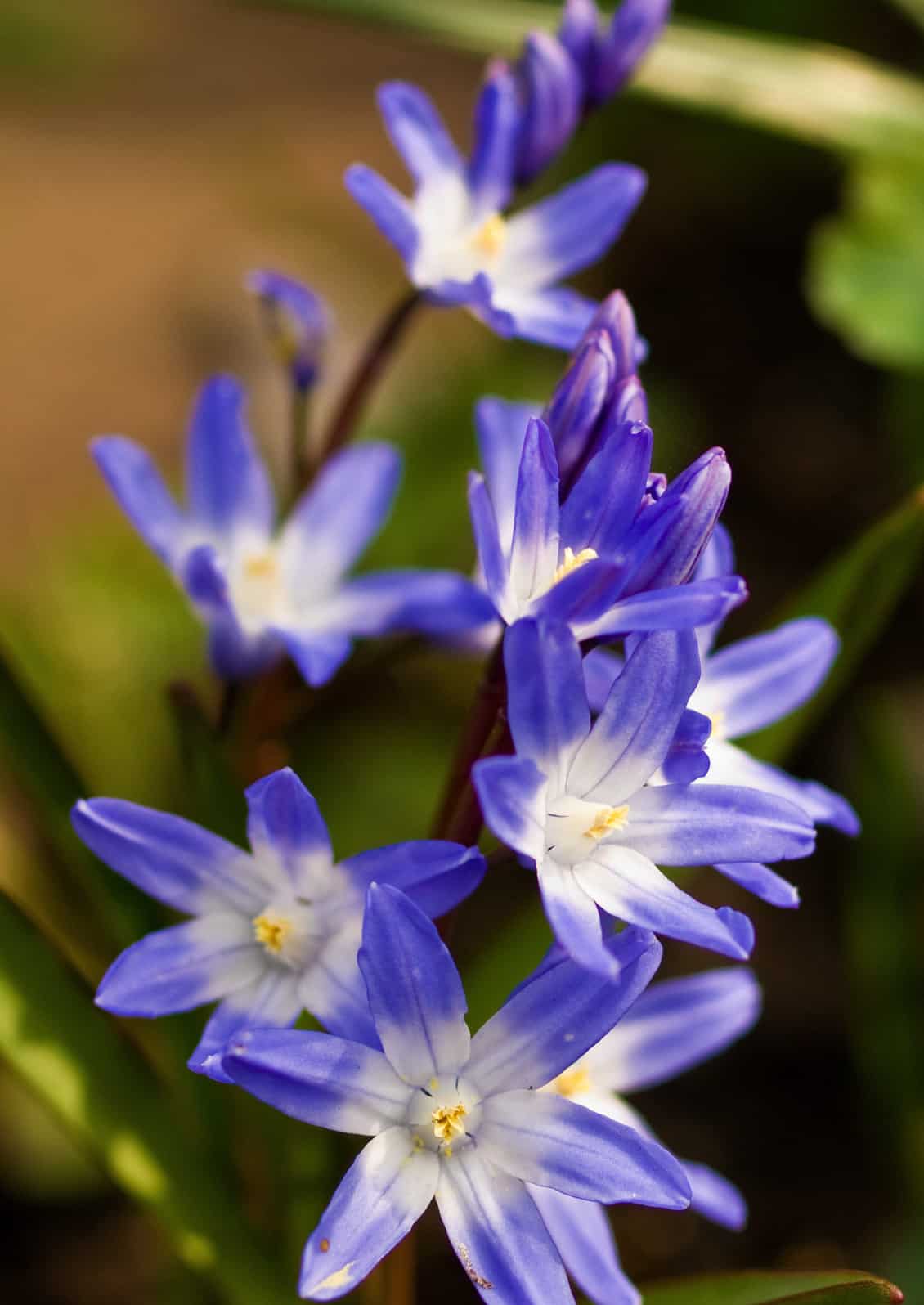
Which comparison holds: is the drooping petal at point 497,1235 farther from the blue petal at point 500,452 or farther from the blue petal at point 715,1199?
the blue petal at point 500,452

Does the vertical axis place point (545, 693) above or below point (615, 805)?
above

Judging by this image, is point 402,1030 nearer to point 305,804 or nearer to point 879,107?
point 305,804

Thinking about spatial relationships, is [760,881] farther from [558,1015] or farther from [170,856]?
[170,856]

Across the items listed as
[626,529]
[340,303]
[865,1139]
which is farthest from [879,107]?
[865,1139]

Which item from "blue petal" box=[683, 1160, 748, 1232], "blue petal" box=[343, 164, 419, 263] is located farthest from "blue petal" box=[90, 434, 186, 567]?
"blue petal" box=[683, 1160, 748, 1232]

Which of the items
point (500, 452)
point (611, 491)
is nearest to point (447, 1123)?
point (611, 491)

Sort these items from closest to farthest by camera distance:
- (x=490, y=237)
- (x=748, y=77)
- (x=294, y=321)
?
(x=490, y=237) < (x=294, y=321) < (x=748, y=77)
